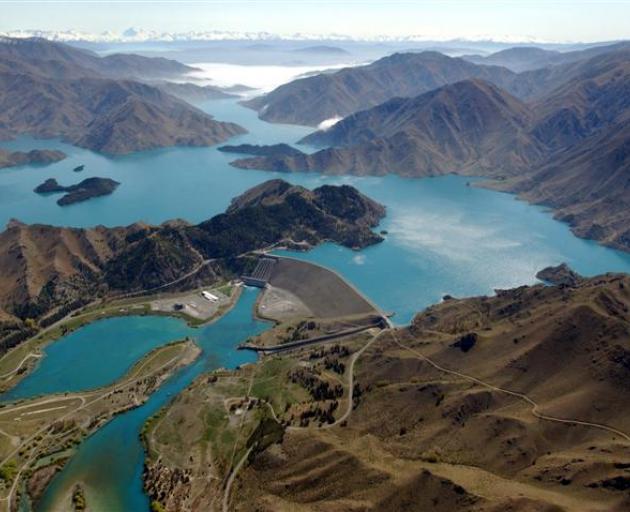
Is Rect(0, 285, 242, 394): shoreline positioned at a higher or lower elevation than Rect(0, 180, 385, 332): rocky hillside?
lower

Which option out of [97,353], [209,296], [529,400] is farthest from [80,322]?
[529,400]

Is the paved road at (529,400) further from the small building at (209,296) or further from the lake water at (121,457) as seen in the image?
the small building at (209,296)

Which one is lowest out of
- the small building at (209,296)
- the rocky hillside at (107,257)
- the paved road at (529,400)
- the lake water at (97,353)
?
the lake water at (97,353)

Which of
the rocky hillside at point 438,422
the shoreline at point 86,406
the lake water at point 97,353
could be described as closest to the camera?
the rocky hillside at point 438,422

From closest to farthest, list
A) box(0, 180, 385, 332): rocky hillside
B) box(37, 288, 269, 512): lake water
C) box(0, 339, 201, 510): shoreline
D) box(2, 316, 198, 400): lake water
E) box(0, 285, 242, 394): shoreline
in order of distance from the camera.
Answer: box(37, 288, 269, 512): lake water → box(0, 339, 201, 510): shoreline → box(2, 316, 198, 400): lake water → box(0, 285, 242, 394): shoreline → box(0, 180, 385, 332): rocky hillside

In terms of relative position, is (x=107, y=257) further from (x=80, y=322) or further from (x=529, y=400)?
(x=529, y=400)

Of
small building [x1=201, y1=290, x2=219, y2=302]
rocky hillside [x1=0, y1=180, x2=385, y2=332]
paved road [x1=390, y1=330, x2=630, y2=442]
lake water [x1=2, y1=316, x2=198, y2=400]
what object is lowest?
lake water [x1=2, y1=316, x2=198, y2=400]

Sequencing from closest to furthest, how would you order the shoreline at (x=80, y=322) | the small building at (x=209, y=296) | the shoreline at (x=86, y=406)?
the shoreline at (x=86, y=406) → the shoreline at (x=80, y=322) → the small building at (x=209, y=296)

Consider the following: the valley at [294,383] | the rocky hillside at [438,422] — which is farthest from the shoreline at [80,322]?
the rocky hillside at [438,422]

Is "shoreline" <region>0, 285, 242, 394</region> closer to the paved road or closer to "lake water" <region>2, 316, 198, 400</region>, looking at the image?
"lake water" <region>2, 316, 198, 400</region>

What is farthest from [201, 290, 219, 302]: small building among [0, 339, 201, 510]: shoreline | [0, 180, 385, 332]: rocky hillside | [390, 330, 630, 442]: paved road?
[390, 330, 630, 442]: paved road

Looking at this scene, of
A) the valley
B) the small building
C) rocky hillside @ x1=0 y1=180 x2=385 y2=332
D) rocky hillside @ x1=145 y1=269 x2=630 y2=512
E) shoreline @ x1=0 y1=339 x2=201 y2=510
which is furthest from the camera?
the small building
